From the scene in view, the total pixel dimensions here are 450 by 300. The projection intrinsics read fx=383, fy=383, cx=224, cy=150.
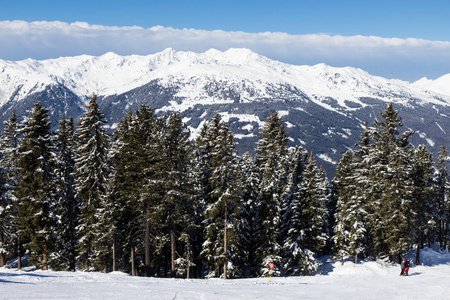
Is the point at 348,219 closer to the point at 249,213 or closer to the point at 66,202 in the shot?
the point at 249,213

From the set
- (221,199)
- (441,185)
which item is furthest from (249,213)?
(441,185)

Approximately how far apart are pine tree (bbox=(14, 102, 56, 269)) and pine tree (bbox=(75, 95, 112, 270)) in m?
2.41

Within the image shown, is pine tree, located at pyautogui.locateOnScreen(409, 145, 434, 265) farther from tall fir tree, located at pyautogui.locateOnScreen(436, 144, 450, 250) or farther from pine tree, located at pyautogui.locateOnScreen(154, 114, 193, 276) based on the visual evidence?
pine tree, located at pyautogui.locateOnScreen(154, 114, 193, 276)

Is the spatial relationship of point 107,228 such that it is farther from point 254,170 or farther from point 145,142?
point 254,170

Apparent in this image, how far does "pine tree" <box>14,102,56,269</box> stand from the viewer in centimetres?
3150

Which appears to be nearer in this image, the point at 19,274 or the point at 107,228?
the point at 19,274

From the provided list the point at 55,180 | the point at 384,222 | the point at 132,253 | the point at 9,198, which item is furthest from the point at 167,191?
the point at 384,222

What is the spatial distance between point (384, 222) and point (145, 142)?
26.2m

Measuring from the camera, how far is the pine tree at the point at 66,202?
35031 millimetres

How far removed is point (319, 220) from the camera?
41.3 meters

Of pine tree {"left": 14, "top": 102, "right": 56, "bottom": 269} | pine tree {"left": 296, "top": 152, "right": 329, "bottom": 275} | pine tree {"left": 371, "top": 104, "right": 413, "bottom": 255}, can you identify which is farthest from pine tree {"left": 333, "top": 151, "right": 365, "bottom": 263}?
pine tree {"left": 14, "top": 102, "right": 56, "bottom": 269}

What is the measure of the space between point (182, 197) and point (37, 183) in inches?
478

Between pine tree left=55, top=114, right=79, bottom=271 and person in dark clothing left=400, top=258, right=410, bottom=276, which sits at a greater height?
pine tree left=55, top=114, right=79, bottom=271

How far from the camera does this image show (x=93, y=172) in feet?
108
